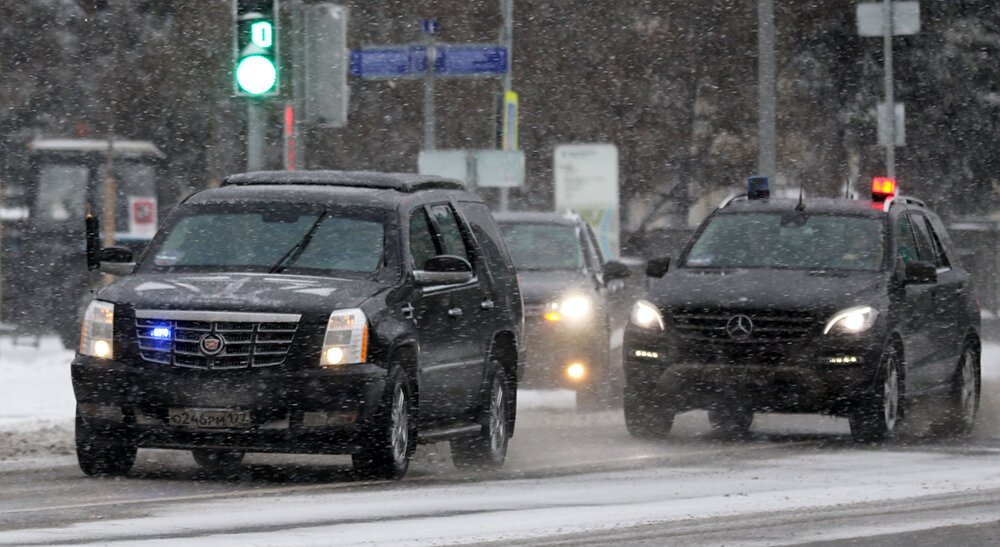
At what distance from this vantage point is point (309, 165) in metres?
40.1

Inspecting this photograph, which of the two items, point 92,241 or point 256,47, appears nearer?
point 92,241

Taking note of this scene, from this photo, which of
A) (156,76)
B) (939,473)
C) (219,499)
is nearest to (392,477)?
(219,499)

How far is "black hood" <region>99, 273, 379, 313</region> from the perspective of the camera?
11.1 metres

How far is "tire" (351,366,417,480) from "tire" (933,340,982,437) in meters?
5.59

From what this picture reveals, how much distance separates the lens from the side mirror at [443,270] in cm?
1199

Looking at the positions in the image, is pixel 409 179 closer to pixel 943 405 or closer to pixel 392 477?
pixel 392 477

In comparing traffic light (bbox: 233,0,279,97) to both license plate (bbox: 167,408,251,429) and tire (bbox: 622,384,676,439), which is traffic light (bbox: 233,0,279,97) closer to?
tire (bbox: 622,384,676,439)

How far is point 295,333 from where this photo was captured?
36.1ft

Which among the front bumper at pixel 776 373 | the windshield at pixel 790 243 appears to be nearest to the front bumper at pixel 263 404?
the front bumper at pixel 776 373

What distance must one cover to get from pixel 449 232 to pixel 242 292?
200 centimetres

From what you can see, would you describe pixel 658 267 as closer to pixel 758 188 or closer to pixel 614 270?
pixel 758 188

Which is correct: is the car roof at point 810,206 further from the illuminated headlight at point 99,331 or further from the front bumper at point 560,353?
the illuminated headlight at point 99,331

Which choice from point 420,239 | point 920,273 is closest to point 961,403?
point 920,273

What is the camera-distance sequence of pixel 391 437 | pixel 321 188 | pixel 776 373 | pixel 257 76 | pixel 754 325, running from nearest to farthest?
pixel 391 437
pixel 321 188
pixel 776 373
pixel 754 325
pixel 257 76
